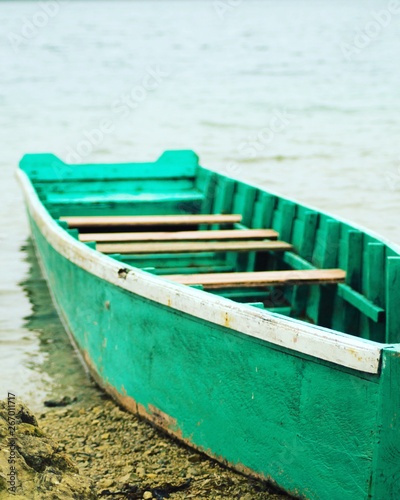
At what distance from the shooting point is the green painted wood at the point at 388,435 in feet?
11.1

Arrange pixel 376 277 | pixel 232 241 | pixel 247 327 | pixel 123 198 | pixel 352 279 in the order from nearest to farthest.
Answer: pixel 247 327, pixel 376 277, pixel 352 279, pixel 232 241, pixel 123 198

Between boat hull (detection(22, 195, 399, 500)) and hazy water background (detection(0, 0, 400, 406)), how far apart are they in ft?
3.86

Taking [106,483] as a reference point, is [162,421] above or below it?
above

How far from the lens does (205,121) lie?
23.5 metres

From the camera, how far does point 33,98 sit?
28.6 m

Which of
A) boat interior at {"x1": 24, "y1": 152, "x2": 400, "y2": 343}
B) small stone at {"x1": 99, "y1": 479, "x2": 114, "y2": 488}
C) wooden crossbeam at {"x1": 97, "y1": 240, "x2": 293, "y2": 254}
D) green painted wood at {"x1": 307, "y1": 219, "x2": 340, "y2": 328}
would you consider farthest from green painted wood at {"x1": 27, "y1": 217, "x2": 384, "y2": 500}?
green painted wood at {"x1": 307, "y1": 219, "x2": 340, "y2": 328}

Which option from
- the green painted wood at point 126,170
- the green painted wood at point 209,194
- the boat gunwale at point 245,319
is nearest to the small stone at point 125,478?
the boat gunwale at point 245,319

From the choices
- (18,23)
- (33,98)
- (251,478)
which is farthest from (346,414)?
(18,23)

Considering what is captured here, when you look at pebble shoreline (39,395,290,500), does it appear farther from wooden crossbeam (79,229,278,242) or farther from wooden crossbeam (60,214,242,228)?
wooden crossbeam (60,214,242,228)

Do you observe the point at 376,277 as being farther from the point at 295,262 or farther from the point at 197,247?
the point at 197,247

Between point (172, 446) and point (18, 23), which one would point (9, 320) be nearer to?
point (172, 446)

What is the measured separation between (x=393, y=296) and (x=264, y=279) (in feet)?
3.27

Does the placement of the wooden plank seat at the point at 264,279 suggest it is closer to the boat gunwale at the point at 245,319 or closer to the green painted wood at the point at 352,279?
the green painted wood at the point at 352,279

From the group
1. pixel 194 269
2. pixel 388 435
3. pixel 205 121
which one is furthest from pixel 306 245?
pixel 205 121
